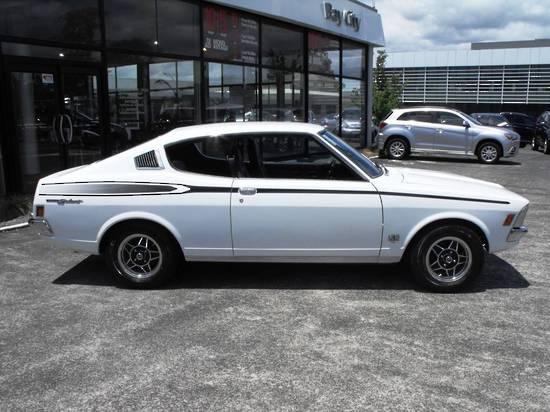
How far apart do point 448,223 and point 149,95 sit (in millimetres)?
8018

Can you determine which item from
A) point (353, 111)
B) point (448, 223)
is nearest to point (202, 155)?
point (448, 223)

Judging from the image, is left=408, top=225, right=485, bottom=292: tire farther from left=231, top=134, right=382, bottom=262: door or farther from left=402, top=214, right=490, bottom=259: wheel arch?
left=231, top=134, right=382, bottom=262: door

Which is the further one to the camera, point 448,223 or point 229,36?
point 229,36

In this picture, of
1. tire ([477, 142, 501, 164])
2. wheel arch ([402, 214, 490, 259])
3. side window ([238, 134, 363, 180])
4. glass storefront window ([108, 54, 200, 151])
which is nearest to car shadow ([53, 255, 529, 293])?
wheel arch ([402, 214, 490, 259])

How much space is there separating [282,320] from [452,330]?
132cm

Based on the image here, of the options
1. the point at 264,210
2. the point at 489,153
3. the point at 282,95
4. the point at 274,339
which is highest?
the point at 282,95

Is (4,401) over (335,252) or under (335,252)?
under

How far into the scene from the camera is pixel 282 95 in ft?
52.6

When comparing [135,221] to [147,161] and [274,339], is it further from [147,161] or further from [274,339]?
[274,339]

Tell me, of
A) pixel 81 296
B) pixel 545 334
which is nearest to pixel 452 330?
pixel 545 334

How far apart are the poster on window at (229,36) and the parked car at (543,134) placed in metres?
12.2

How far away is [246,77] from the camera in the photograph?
47.0 feet

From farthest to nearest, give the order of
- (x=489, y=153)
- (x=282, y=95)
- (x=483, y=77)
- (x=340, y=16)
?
(x=483, y=77) → (x=340, y=16) → (x=489, y=153) → (x=282, y=95)

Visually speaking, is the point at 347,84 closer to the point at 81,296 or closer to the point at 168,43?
the point at 168,43
